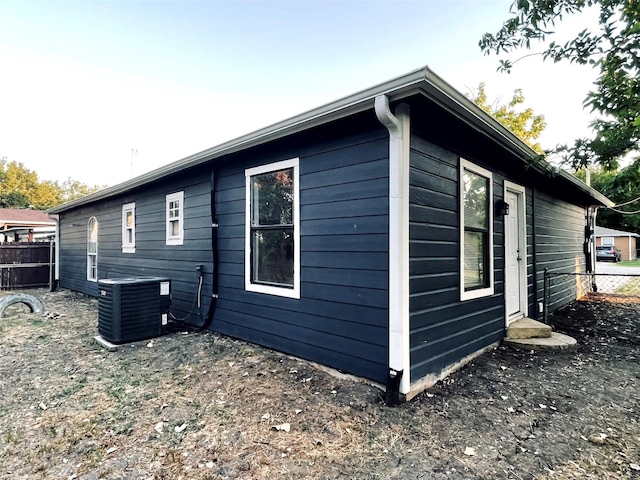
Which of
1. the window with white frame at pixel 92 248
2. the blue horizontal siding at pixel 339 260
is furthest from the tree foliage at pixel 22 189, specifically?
the blue horizontal siding at pixel 339 260

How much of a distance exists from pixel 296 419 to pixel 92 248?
8.39 metres

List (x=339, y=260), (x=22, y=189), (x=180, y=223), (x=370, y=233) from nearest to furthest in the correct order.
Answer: (x=370, y=233) → (x=339, y=260) → (x=180, y=223) → (x=22, y=189)

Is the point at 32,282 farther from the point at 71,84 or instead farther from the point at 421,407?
the point at 421,407

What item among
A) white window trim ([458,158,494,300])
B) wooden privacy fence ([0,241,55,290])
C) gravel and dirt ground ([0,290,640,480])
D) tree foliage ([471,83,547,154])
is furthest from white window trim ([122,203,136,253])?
tree foliage ([471,83,547,154])

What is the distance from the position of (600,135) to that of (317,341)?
3.87 m

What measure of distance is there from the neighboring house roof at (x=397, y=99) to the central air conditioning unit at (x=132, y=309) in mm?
1760

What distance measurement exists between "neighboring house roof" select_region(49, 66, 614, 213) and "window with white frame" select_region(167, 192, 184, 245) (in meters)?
0.73

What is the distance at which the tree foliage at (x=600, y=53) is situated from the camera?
3447mm

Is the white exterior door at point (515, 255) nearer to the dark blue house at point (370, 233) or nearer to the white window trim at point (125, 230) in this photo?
the dark blue house at point (370, 233)

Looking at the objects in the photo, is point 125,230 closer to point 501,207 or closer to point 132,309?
point 132,309

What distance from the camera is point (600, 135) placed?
3.87m

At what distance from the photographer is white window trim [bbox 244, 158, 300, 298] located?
3545 millimetres

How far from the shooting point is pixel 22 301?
19.4 feet

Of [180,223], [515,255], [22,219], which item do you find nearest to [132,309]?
[180,223]
